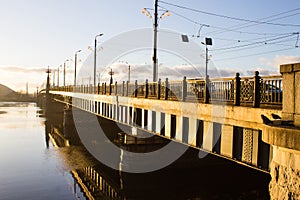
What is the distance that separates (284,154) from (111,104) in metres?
21.7

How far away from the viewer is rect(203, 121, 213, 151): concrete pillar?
12.6m

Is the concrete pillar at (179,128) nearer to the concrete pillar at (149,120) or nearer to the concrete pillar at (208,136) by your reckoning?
the concrete pillar at (208,136)

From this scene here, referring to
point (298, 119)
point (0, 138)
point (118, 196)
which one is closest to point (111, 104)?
point (118, 196)

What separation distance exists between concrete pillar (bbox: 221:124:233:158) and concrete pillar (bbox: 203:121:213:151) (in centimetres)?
84

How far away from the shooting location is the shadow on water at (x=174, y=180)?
21484 mm

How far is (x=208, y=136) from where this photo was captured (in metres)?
12.8

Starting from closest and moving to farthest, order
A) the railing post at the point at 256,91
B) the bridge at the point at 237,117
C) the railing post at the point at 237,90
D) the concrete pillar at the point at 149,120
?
the bridge at the point at 237,117 → the railing post at the point at 256,91 → the railing post at the point at 237,90 → the concrete pillar at the point at 149,120

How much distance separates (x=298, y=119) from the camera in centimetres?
680

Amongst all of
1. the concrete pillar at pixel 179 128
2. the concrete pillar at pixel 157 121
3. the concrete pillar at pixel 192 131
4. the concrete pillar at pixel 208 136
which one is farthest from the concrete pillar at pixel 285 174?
the concrete pillar at pixel 157 121

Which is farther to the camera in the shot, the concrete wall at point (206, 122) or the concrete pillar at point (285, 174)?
the concrete wall at point (206, 122)

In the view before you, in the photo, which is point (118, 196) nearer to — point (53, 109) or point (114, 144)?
point (114, 144)

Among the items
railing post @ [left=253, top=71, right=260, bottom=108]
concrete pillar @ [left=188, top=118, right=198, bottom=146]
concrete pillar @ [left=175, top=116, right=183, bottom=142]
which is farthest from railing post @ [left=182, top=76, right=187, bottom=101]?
railing post @ [left=253, top=71, right=260, bottom=108]

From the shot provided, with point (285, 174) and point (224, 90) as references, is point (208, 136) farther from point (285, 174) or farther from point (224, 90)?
point (285, 174)

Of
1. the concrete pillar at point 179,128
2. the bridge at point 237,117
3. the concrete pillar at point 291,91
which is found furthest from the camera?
the concrete pillar at point 179,128
